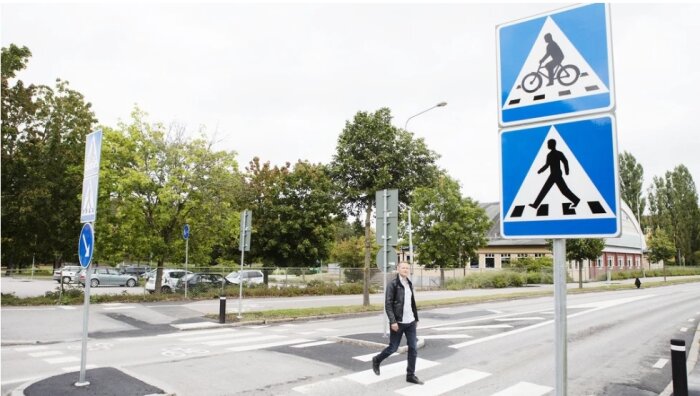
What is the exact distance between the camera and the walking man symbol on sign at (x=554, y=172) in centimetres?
236

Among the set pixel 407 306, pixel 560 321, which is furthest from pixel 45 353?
pixel 560 321

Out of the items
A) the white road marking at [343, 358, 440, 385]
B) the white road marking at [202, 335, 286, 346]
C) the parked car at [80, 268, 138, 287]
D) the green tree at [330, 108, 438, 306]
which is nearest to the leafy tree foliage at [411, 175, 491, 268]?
the green tree at [330, 108, 438, 306]

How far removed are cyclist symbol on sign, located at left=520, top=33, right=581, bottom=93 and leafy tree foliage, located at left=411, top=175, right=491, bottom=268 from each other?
37.4 m

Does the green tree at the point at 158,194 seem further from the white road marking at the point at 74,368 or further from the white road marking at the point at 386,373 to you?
the white road marking at the point at 386,373

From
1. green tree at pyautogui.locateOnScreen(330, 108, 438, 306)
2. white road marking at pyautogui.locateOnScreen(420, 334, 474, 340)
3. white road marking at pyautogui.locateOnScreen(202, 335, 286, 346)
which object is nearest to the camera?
white road marking at pyautogui.locateOnScreen(202, 335, 286, 346)

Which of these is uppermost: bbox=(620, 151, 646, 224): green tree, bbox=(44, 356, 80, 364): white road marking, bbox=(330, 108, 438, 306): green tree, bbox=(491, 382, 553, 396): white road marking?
bbox=(620, 151, 646, 224): green tree

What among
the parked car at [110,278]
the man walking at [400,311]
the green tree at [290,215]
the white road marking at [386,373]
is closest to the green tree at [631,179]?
the green tree at [290,215]

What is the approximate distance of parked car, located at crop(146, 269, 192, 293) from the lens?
24.9 m

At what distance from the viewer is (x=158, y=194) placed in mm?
21953

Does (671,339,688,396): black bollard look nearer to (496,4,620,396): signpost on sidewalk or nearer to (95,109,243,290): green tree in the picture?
(496,4,620,396): signpost on sidewalk

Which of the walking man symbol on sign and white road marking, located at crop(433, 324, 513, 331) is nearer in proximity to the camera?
the walking man symbol on sign

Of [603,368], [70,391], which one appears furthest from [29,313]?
[603,368]

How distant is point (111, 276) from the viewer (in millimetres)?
32750

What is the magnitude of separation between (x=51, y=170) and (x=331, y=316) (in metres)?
16.0
